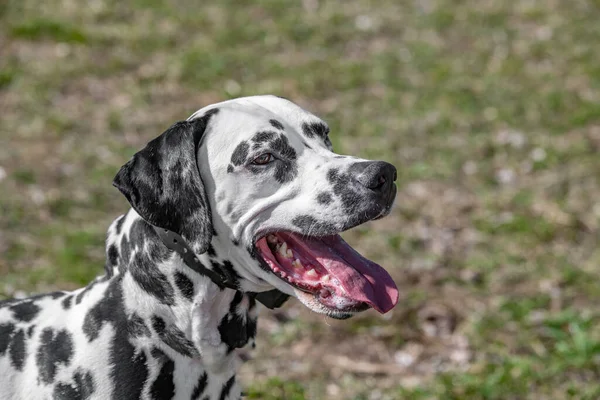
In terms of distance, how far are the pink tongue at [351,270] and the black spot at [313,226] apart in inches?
4.0

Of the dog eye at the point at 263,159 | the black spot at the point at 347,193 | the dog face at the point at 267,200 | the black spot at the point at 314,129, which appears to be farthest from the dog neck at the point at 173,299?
the black spot at the point at 314,129

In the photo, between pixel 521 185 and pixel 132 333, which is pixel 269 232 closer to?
pixel 132 333

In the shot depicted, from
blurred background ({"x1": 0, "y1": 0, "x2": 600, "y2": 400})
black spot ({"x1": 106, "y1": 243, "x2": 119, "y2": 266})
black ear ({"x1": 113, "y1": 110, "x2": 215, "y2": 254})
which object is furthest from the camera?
blurred background ({"x1": 0, "y1": 0, "x2": 600, "y2": 400})

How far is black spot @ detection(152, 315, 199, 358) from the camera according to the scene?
292cm

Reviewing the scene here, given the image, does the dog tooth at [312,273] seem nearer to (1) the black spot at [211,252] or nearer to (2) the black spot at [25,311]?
(1) the black spot at [211,252]

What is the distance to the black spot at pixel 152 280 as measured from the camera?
9.52 ft

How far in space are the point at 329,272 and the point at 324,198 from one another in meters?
0.26

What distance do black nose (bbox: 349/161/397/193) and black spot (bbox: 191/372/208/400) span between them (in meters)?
0.86

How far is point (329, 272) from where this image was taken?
2961mm

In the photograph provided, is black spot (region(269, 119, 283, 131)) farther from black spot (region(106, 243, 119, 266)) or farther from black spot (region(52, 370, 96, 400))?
black spot (region(52, 370, 96, 400))

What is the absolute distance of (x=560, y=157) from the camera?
23.5 feet

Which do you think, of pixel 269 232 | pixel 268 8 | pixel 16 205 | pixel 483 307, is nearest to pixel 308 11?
pixel 268 8

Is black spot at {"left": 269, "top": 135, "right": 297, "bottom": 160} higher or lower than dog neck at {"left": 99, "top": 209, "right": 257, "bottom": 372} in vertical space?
higher

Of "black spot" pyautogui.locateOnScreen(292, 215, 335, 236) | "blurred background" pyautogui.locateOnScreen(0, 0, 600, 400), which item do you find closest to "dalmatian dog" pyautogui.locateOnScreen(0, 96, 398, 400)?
"black spot" pyautogui.locateOnScreen(292, 215, 335, 236)
